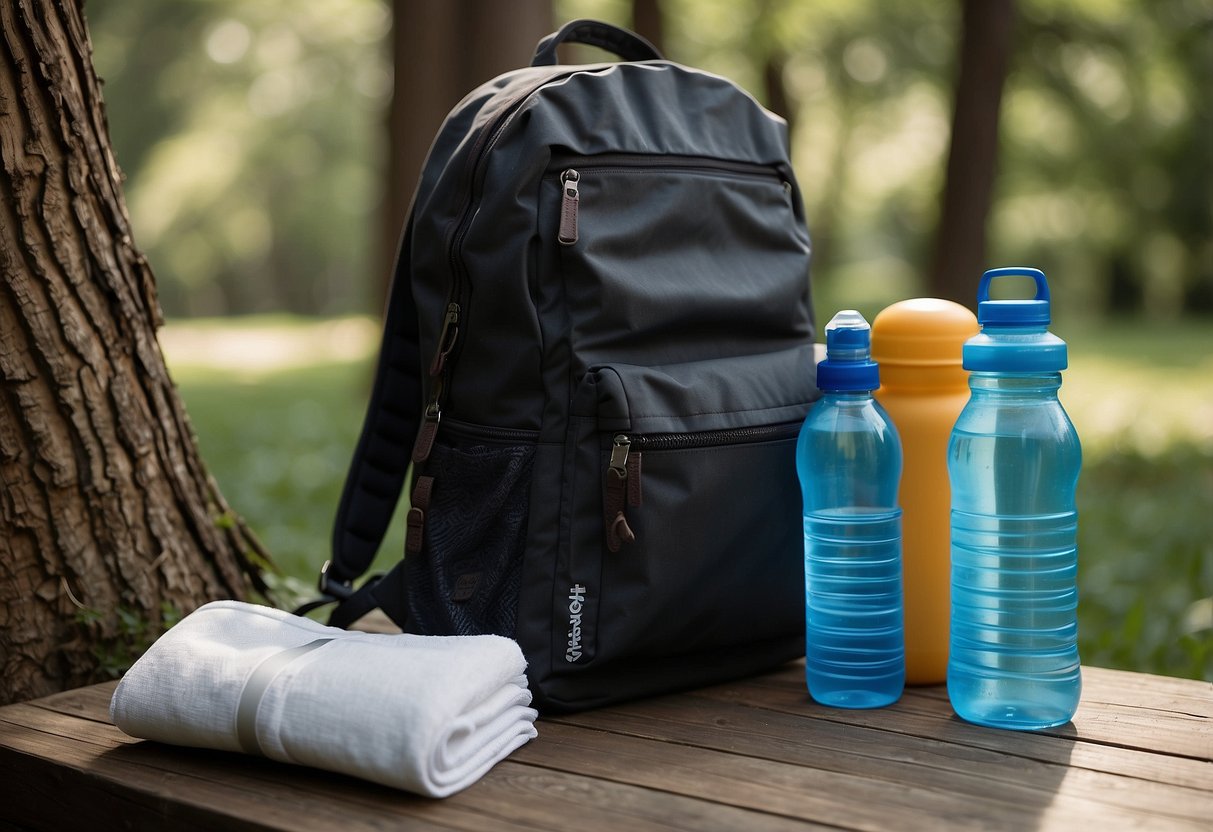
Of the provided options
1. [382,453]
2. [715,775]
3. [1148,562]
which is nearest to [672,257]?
[382,453]

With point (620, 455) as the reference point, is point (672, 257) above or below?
above

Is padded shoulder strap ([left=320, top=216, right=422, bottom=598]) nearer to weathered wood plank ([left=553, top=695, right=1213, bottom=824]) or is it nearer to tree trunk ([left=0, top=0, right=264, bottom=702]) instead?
tree trunk ([left=0, top=0, right=264, bottom=702])

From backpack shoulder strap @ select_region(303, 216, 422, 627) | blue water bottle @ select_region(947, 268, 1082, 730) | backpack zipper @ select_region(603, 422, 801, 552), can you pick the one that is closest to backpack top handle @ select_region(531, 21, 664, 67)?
backpack shoulder strap @ select_region(303, 216, 422, 627)

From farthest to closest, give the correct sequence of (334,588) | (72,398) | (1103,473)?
1. (1103,473)
2. (334,588)
3. (72,398)

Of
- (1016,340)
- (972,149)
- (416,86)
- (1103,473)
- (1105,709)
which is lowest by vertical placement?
(1103,473)

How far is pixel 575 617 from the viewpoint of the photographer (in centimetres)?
175

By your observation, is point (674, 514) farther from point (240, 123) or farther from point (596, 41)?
point (240, 123)

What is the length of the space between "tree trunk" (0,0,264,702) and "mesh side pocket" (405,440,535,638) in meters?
0.55

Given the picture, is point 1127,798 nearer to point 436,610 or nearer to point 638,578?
point 638,578

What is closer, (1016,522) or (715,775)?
(715,775)

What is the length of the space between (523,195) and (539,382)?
286mm

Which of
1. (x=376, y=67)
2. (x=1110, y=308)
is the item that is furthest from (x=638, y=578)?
(x=1110, y=308)

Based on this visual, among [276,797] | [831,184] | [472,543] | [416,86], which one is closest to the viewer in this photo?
[276,797]

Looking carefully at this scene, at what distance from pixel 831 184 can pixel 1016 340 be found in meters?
17.9
